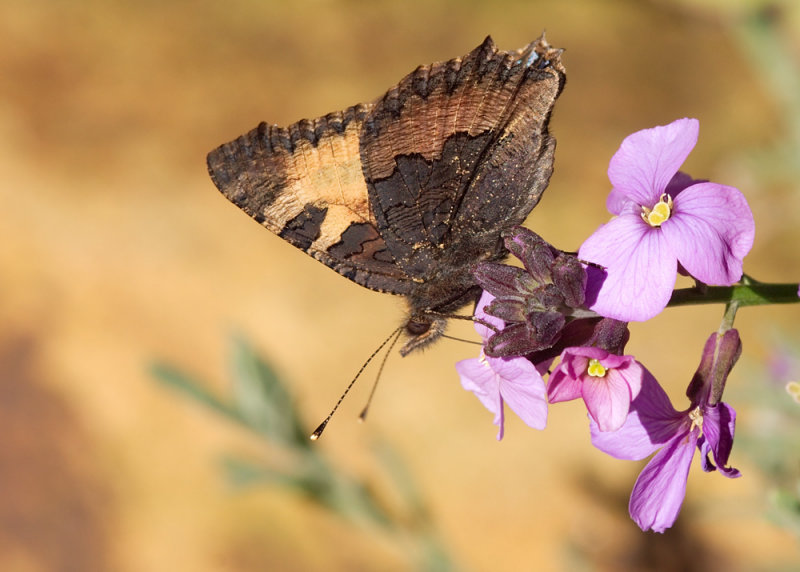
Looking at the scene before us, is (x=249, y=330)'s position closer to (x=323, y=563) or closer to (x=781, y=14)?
(x=323, y=563)

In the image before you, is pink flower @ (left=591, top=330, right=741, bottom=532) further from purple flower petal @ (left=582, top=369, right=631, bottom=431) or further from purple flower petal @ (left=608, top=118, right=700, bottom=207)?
purple flower petal @ (left=608, top=118, right=700, bottom=207)

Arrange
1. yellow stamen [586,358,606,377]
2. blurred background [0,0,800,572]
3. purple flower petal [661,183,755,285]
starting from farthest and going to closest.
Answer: blurred background [0,0,800,572] → yellow stamen [586,358,606,377] → purple flower petal [661,183,755,285]

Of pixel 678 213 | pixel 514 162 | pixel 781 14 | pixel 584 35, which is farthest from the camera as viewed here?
pixel 584 35

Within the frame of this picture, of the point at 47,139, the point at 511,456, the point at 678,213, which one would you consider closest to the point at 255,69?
the point at 47,139

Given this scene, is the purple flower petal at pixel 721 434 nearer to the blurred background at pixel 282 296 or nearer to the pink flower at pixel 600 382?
the pink flower at pixel 600 382

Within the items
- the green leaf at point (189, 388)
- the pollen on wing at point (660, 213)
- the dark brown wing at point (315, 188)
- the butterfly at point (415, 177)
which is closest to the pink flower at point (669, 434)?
the pollen on wing at point (660, 213)

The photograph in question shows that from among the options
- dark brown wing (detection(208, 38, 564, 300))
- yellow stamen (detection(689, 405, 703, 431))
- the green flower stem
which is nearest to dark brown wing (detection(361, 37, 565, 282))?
dark brown wing (detection(208, 38, 564, 300))

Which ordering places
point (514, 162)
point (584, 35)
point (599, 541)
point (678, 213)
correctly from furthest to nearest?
point (584, 35) < point (599, 541) < point (514, 162) < point (678, 213)
